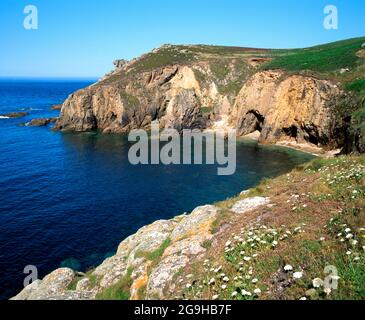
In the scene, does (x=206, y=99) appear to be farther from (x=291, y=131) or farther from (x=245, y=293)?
(x=245, y=293)

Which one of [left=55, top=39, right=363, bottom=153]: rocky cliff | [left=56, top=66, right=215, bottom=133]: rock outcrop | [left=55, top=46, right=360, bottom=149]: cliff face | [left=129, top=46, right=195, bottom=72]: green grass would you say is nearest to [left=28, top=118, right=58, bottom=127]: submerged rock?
[left=55, top=46, right=360, bottom=149]: cliff face

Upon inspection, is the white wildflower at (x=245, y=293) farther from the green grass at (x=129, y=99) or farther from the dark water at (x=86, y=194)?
the green grass at (x=129, y=99)

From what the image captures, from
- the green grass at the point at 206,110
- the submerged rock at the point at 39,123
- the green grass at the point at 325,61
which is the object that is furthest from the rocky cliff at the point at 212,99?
the submerged rock at the point at 39,123


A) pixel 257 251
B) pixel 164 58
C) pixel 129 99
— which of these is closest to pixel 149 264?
pixel 257 251

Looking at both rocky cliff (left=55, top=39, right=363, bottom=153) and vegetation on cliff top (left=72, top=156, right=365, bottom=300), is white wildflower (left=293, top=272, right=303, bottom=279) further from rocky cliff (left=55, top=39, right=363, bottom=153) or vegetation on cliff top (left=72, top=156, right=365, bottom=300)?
rocky cliff (left=55, top=39, right=363, bottom=153)

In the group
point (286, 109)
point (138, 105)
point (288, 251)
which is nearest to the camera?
point (288, 251)
